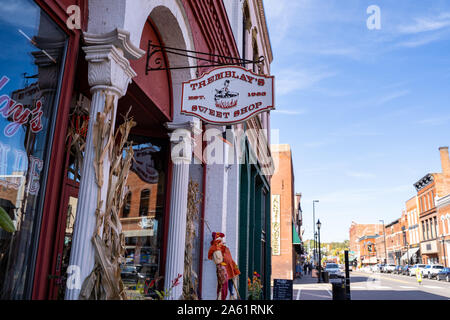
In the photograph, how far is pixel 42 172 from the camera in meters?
3.51

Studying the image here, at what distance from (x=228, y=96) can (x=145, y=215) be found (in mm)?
2842

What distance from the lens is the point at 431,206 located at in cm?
5297

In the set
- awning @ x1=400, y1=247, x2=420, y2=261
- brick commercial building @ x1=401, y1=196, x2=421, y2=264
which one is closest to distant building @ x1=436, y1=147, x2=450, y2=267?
brick commercial building @ x1=401, y1=196, x2=421, y2=264

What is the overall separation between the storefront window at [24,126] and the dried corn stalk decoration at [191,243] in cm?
351

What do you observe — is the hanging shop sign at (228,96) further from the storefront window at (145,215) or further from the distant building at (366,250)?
the distant building at (366,250)

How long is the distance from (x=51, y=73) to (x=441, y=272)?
133 ft

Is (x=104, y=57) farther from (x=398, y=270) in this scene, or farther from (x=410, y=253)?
(x=410, y=253)

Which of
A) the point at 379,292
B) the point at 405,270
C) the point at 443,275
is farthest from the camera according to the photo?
the point at 405,270

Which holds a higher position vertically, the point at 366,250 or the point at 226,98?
the point at 226,98

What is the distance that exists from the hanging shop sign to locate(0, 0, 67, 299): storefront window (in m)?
2.00

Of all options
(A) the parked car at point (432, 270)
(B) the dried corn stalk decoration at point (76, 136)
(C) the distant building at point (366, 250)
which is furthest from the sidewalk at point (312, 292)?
(C) the distant building at point (366, 250)

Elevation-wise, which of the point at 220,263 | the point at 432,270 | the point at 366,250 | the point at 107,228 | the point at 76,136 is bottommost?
the point at 432,270

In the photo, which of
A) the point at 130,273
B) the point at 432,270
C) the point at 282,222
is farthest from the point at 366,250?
the point at 130,273

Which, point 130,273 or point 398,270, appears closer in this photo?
point 130,273
